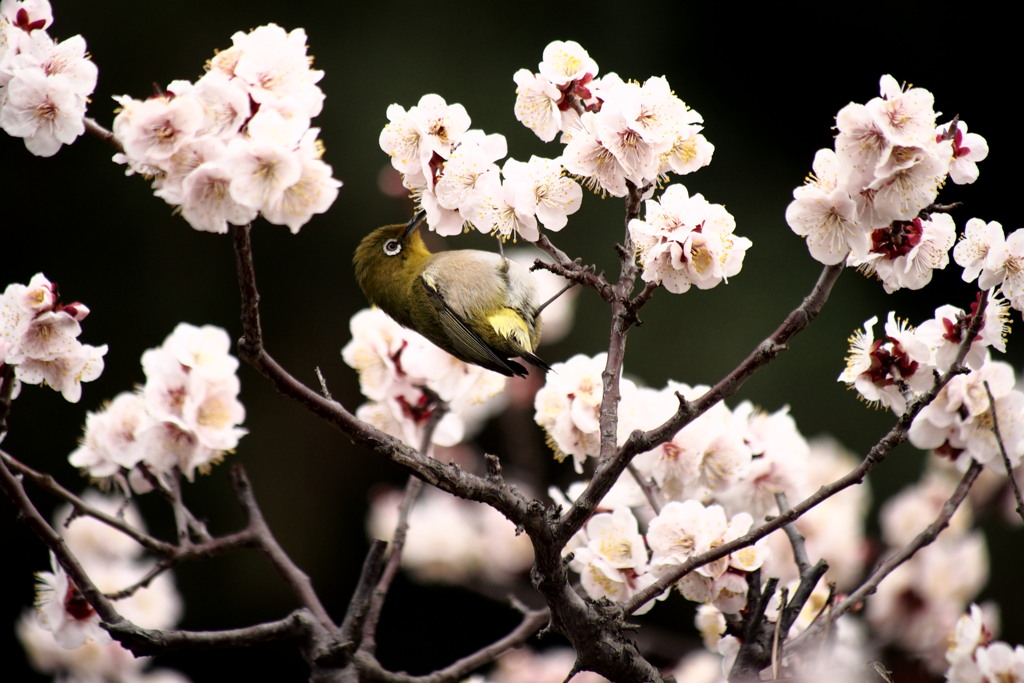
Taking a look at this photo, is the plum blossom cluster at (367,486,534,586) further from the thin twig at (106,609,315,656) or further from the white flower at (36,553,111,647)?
the thin twig at (106,609,315,656)

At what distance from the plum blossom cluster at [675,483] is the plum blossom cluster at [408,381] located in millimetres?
250

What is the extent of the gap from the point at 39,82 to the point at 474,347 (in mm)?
937

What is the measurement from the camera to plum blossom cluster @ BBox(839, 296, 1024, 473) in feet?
4.40

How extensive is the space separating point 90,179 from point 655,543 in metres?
5.28

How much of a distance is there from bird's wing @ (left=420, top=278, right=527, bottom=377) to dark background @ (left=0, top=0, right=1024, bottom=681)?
2.87 metres

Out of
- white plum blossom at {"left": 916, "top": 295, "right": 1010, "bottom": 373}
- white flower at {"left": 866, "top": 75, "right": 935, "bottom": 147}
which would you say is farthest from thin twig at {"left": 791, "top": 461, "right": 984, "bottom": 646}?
white flower at {"left": 866, "top": 75, "right": 935, "bottom": 147}

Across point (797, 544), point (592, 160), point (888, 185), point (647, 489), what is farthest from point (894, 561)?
point (592, 160)

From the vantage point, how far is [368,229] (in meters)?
5.71

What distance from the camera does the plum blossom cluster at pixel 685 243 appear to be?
1.21 m

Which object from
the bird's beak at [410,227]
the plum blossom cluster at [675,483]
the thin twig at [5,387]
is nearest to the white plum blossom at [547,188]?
the plum blossom cluster at [675,483]

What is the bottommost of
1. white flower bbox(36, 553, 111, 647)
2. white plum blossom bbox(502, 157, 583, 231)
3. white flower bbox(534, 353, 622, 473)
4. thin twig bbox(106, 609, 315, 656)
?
thin twig bbox(106, 609, 315, 656)

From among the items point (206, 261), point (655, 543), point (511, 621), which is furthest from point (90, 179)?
point (655, 543)

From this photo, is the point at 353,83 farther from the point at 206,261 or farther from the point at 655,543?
the point at 655,543

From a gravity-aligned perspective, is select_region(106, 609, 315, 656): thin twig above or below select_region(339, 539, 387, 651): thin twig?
below
